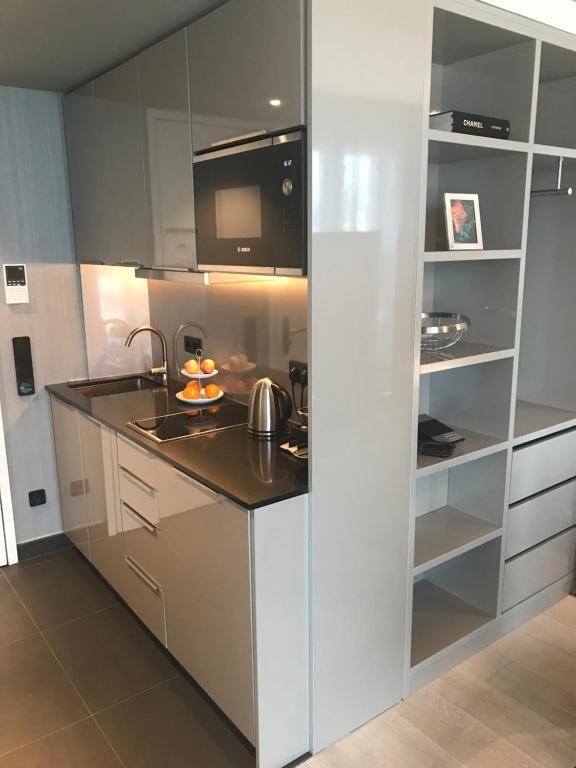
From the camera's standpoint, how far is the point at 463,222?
7.14ft

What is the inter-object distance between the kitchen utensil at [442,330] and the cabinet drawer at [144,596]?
4.50 feet

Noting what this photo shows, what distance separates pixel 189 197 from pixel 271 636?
4.83 feet

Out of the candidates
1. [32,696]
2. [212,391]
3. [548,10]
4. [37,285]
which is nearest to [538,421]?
[212,391]

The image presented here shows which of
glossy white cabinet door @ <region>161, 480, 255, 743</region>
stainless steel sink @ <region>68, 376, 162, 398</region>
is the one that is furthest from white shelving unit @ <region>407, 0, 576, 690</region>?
stainless steel sink @ <region>68, 376, 162, 398</region>

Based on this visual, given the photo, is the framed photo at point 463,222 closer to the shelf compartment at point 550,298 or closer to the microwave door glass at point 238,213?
the shelf compartment at point 550,298

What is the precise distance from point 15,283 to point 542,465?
2.54 m

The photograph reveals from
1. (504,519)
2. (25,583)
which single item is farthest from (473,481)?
(25,583)

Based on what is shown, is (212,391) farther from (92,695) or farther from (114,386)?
(92,695)

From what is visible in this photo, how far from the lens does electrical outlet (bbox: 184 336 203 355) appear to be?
2982 mm

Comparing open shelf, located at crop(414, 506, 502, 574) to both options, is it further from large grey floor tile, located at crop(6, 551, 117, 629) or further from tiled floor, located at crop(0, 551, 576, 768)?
large grey floor tile, located at crop(6, 551, 117, 629)

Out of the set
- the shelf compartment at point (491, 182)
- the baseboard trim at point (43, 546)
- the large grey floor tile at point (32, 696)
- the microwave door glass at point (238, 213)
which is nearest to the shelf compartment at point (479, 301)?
the shelf compartment at point (491, 182)

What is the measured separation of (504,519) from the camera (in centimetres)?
246

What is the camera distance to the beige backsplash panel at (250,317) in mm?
2373

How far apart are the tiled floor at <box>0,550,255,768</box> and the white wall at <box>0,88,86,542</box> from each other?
557mm
